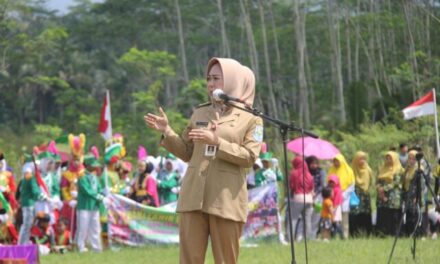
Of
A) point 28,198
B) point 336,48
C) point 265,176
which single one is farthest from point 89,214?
point 336,48

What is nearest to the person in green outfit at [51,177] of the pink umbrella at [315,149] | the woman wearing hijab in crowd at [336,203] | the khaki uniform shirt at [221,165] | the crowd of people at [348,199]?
the crowd of people at [348,199]

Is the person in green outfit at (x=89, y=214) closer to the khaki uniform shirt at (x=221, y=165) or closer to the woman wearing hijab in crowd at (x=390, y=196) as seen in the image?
the woman wearing hijab in crowd at (x=390, y=196)

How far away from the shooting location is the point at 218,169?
7527 millimetres

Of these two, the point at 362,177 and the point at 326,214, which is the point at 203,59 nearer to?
the point at 362,177

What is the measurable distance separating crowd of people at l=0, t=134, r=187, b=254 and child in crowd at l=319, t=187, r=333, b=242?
100 inches

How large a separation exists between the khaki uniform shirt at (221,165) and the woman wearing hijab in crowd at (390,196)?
31.5 ft

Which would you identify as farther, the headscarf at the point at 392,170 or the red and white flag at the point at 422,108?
the red and white flag at the point at 422,108

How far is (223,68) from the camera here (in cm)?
740

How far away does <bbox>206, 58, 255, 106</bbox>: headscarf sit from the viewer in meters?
7.40

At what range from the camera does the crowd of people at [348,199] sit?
1658 centimetres

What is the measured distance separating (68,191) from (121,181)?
4.42ft

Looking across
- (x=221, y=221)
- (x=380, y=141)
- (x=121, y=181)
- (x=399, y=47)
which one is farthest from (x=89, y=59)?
(x=221, y=221)

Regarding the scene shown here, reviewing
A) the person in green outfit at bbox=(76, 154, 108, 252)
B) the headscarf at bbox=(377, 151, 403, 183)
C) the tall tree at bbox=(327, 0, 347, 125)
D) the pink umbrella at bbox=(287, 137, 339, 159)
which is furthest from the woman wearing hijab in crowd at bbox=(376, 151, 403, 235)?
the tall tree at bbox=(327, 0, 347, 125)

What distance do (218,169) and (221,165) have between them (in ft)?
0.12
